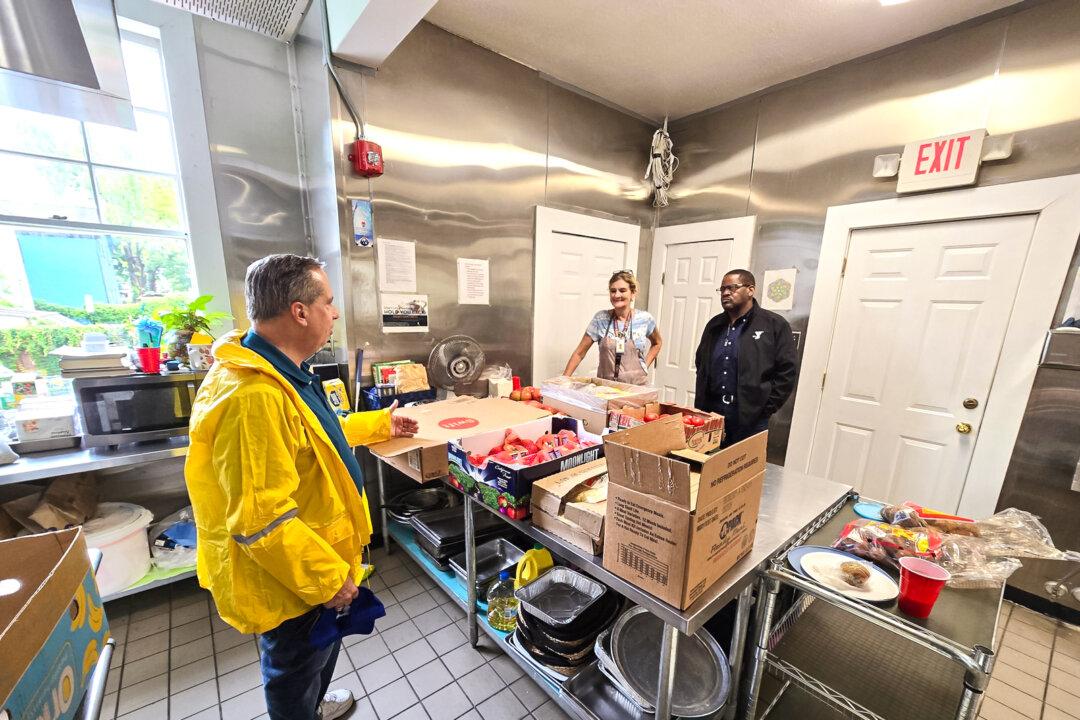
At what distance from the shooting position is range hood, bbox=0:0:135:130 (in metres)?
1.34

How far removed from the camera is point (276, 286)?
102 cm

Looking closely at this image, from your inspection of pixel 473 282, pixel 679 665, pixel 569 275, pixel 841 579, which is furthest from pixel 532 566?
pixel 569 275

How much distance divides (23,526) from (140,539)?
38cm

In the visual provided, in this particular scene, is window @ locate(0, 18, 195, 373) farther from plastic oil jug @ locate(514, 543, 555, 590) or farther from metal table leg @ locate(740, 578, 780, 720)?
metal table leg @ locate(740, 578, 780, 720)

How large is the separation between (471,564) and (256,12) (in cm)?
297

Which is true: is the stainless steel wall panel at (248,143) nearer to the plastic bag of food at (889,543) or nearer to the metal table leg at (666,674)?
the metal table leg at (666,674)

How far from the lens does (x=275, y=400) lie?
936 mm

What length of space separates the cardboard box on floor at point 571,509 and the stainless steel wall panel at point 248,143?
2.28 m

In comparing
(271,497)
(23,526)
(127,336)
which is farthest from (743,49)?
(23,526)

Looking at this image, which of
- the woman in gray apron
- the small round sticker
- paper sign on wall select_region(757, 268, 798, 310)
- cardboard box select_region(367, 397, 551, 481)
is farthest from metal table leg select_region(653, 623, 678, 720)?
paper sign on wall select_region(757, 268, 798, 310)

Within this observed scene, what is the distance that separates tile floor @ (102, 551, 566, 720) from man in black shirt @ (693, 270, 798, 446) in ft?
5.62

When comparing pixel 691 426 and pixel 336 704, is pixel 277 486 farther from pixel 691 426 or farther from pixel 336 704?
pixel 691 426

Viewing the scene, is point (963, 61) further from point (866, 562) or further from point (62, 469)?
point (62, 469)

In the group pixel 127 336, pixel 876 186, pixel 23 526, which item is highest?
pixel 876 186
